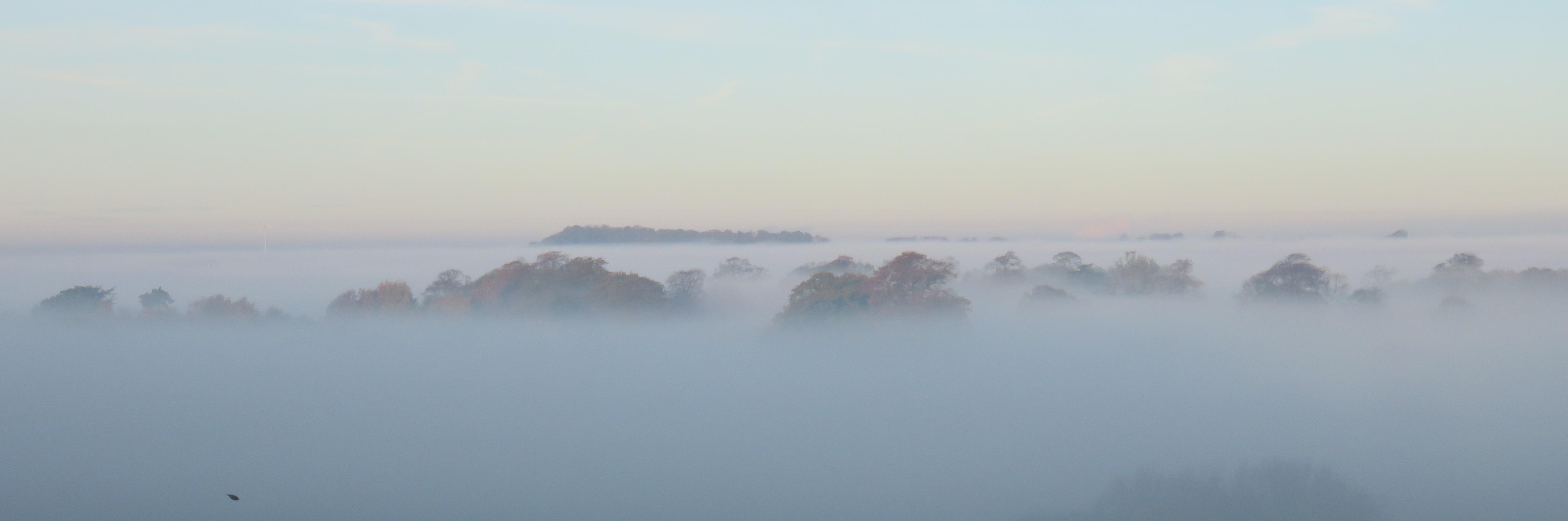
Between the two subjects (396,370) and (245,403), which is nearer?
(245,403)

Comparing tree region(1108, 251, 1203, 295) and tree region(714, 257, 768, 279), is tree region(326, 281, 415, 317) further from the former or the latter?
tree region(1108, 251, 1203, 295)

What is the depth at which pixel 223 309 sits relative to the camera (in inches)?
1075

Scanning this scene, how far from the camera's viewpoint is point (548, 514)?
13.7 m

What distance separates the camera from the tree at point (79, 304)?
25.6 meters

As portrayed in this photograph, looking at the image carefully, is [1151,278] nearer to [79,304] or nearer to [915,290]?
[915,290]

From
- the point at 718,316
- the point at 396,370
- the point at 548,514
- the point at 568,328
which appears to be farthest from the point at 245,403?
the point at 718,316

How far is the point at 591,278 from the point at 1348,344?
1855cm

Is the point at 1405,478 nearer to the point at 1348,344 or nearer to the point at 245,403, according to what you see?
the point at 1348,344

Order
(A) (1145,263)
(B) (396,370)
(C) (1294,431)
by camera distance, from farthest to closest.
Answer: (A) (1145,263)
(B) (396,370)
(C) (1294,431)

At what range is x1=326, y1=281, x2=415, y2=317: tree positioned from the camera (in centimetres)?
2630

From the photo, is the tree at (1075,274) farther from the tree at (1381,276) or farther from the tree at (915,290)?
the tree at (915,290)

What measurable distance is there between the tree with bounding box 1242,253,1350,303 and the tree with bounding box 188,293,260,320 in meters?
27.5

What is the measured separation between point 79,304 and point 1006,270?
26595mm

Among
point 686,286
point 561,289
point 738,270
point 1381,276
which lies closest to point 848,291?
point 686,286
